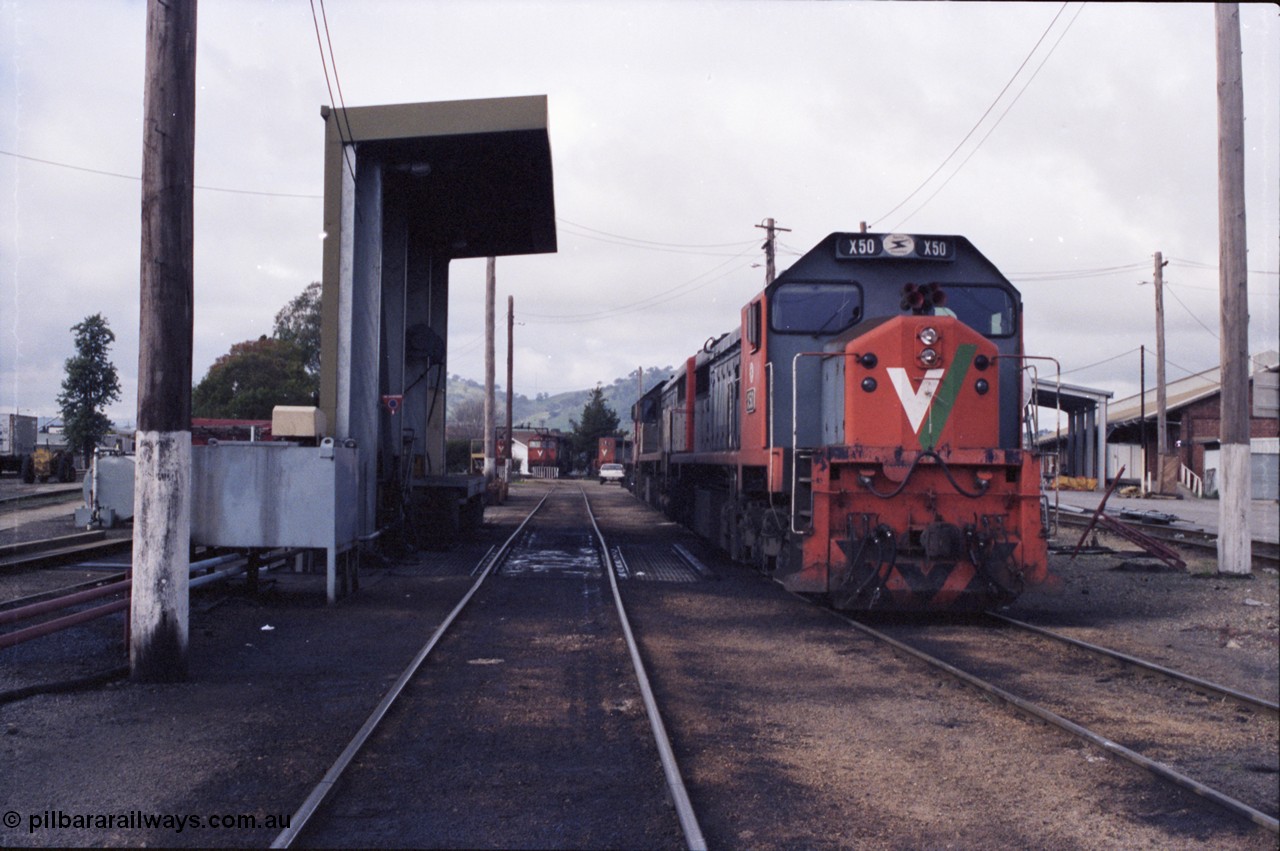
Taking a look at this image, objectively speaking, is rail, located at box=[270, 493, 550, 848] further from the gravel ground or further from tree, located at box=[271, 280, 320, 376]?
tree, located at box=[271, 280, 320, 376]

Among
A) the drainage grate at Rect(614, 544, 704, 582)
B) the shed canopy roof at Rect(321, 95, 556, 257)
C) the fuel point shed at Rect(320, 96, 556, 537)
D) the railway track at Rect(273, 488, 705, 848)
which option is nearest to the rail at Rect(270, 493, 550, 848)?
the railway track at Rect(273, 488, 705, 848)

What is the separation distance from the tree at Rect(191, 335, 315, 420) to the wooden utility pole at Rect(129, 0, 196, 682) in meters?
41.6

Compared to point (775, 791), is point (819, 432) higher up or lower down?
higher up

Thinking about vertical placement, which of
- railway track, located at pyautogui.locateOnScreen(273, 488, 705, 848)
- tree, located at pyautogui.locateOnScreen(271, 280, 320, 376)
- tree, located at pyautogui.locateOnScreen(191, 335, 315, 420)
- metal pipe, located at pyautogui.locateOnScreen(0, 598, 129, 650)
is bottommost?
railway track, located at pyautogui.locateOnScreen(273, 488, 705, 848)

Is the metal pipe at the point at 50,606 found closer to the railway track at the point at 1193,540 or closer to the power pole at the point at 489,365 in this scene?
the railway track at the point at 1193,540

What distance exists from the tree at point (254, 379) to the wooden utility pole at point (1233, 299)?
41.6 meters

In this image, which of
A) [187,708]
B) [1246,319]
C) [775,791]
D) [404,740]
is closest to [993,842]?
[775,791]

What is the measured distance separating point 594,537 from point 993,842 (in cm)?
1550

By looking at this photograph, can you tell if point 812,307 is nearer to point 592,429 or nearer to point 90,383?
point 90,383

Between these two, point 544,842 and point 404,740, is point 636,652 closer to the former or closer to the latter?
point 404,740

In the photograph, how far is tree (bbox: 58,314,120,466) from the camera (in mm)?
31891

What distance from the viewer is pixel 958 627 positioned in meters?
9.40

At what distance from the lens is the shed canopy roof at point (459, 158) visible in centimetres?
1384

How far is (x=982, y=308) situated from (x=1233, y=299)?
204 inches
